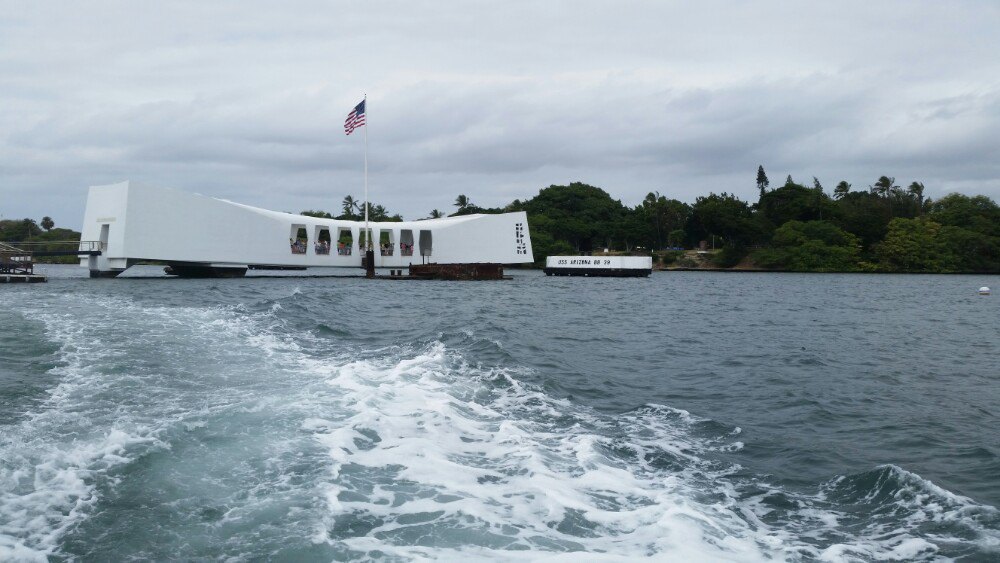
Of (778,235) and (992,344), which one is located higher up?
(778,235)

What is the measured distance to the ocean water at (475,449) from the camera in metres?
4.67

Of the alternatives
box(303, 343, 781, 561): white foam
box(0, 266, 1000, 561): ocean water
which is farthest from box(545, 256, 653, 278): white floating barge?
box(303, 343, 781, 561): white foam

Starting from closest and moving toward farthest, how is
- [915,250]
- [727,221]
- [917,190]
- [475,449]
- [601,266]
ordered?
[475,449], [601,266], [915,250], [727,221], [917,190]

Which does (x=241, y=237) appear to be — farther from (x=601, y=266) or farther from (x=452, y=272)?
(x=601, y=266)

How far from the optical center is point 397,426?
7.16 metres

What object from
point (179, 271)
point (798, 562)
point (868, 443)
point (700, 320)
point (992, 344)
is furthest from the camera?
point (179, 271)

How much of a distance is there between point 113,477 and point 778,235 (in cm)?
8537

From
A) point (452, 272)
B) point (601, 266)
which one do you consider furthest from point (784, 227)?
point (452, 272)

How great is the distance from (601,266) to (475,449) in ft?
183

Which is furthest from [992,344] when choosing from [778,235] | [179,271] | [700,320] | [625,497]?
[778,235]

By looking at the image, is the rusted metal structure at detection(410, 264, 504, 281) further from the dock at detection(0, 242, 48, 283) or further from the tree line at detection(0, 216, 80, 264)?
the tree line at detection(0, 216, 80, 264)

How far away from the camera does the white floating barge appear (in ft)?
201

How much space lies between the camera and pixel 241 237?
44.5m

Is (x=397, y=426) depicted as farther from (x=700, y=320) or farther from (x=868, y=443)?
(x=700, y=320)
